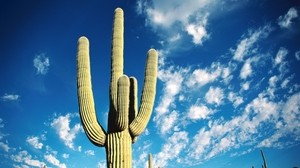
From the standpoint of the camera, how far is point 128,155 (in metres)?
6.27

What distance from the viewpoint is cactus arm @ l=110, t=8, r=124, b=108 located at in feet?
22.3

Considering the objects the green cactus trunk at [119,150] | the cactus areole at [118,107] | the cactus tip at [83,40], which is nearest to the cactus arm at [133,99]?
the cactus areole at [118,107]

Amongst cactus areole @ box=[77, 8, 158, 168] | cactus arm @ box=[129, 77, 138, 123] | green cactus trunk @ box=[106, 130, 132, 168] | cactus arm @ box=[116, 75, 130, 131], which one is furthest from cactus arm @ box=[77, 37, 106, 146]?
cactus arm @ box=[129, 77, 138, 123]

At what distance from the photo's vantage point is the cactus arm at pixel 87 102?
6434 mm

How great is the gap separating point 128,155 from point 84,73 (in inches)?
89.0

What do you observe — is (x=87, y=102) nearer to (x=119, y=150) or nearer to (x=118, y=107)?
(x=118, y=107)

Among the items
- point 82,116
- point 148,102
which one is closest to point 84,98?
point 82,116

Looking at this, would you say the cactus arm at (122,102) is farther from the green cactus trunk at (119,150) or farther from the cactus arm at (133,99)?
the cactus arm at (133,99)

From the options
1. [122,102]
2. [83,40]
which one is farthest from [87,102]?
[83,40]

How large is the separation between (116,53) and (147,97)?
4.90ft

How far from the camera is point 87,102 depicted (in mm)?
6621

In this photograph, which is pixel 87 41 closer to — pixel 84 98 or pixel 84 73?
pixel 84 73

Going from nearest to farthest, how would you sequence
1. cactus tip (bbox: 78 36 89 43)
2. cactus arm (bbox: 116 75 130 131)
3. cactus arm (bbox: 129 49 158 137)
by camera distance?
1. cactus arm (bbox: 116 75 130 131)
2. cactus arm (bbox: 129 49 158 137)
3. cactus tip (bbox: 78 36 89 43)

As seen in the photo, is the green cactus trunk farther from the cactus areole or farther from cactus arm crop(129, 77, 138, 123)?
cactus arm crop(129, 77, 138, 123)
